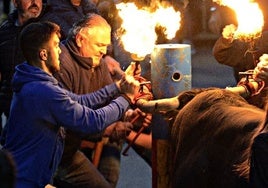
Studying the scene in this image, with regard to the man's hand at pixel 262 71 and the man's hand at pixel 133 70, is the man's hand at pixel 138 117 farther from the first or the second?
the man's hand at pixel 262 71

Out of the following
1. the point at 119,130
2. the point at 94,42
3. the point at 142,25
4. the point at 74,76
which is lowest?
the point at 119,130

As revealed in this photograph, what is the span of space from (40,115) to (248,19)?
1.52 meters

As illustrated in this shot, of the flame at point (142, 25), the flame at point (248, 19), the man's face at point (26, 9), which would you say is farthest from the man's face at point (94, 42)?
the man's face at point (26, 9)

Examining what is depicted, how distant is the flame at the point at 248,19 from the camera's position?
4332 millimetres

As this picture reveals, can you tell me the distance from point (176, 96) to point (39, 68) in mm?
897

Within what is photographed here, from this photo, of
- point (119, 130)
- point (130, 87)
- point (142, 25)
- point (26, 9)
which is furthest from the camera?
point (26, 9)

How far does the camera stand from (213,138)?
12.7ft

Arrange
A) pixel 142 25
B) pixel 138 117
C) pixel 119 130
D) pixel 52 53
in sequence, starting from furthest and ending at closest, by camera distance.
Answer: pixel 119 130 → pixel 138 117 → pixel 142 25 → pixel 52 53

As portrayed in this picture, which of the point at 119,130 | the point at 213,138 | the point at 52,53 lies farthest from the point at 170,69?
the point at 119,130

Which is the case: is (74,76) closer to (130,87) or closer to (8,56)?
(130,87)

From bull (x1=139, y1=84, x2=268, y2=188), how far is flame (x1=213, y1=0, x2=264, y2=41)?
414mm

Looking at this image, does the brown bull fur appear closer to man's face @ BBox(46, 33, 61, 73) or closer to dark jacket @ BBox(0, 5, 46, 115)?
man's face @ BBox(46, 33, 61, 73)

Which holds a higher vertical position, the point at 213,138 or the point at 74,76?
the point at 74,76

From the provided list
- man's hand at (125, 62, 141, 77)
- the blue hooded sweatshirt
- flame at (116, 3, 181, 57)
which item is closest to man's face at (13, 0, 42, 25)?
flame at (116, 3, 181, 57)
